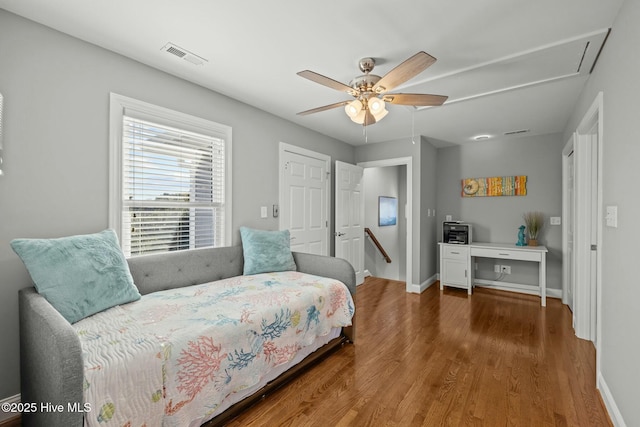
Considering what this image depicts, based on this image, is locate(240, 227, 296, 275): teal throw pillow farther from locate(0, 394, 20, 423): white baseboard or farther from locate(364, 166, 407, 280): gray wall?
locate(364, 166, 407, 280): gray wall

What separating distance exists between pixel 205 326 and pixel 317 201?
110 inches

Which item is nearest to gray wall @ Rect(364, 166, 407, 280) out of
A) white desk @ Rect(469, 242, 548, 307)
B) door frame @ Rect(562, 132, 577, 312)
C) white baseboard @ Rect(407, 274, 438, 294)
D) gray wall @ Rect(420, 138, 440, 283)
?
gray wall @ Rect(420, 138, 440, 283)

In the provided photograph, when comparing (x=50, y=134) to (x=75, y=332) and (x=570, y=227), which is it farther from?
(x=570, y=227)

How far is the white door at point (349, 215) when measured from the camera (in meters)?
4.39

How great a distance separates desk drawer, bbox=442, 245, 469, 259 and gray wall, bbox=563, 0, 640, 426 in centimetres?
250

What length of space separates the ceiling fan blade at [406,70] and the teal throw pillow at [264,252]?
177 cm

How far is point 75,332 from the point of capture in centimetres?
110

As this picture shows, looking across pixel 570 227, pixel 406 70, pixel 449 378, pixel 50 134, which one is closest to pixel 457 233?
pixel 570 227

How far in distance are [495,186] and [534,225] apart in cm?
82

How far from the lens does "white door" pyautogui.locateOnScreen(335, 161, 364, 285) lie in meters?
4.39

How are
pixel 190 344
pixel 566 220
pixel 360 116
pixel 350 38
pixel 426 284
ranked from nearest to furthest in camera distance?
pixel 190 344 < pixel 350 38 < pixel 360 116 < pixel 566 220 < pixel 426 284

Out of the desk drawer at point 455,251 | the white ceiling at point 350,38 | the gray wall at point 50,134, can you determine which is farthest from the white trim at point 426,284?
the gray wall at point 50,134

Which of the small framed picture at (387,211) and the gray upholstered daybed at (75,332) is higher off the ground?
the small framed picture at (387,211)

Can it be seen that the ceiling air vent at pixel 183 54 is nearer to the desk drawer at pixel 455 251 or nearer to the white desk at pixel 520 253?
the desk drawer at pixel 455 251
